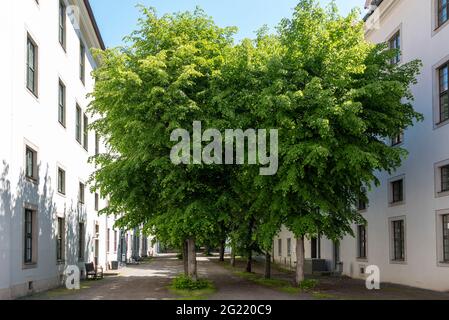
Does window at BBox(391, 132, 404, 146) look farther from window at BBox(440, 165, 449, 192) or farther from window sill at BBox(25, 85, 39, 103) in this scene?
window sill at BBox(25, 85, 39, 103)

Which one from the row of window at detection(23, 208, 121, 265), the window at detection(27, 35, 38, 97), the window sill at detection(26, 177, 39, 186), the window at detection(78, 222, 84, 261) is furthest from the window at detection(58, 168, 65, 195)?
the window at detection(27, 35, 38, 97)

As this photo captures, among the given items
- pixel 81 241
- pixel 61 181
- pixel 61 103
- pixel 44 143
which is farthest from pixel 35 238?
pixel 81 241

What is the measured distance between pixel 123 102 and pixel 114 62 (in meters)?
1.87

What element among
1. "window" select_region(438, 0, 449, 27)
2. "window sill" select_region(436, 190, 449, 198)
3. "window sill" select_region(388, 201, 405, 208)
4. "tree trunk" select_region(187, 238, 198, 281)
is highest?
"window" select_region(438, 0, 449, 27)

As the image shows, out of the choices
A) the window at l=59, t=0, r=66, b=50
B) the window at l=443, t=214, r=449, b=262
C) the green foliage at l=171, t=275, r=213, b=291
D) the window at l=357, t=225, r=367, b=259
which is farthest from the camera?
the window at l=357, t=225, r=367, b=259

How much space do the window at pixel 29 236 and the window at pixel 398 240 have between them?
16684mm

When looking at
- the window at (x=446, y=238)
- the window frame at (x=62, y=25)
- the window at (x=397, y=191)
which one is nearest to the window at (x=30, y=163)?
the window frame at (x=62, y=25)

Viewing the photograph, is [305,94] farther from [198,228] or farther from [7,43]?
[7,43]

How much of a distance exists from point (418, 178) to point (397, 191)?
9.84 ft

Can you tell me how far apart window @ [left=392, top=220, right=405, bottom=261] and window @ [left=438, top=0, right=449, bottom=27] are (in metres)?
9.46

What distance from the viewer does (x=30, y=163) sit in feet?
72.6

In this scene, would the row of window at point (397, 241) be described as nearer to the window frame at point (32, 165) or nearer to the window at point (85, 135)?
the window frame at point (32, 165)

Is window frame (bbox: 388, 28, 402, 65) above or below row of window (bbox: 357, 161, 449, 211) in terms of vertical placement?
above

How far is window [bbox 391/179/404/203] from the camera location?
89.9 feet
